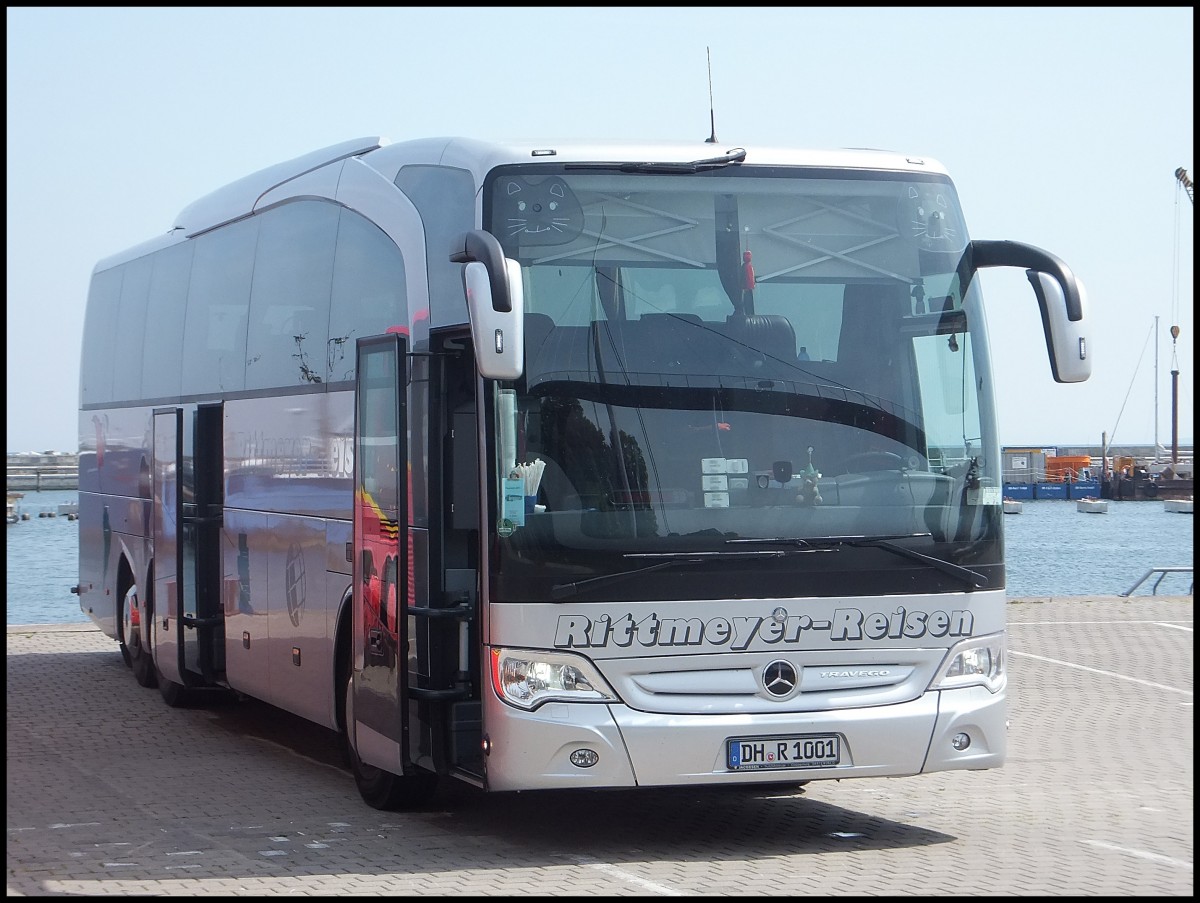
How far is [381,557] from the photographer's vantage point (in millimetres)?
9836

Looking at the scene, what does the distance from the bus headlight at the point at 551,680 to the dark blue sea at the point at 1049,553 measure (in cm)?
2904

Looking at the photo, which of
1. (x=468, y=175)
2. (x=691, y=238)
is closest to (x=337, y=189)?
(x=468, y=175)

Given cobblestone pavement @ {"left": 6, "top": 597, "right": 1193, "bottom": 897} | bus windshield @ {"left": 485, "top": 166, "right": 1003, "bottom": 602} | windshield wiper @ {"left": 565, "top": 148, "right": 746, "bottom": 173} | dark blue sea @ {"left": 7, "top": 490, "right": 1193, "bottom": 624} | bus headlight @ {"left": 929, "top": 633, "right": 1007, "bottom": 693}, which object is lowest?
dark blue sea @ {"left": 7, "top": 490, "right": 1193, "bottom": 624}

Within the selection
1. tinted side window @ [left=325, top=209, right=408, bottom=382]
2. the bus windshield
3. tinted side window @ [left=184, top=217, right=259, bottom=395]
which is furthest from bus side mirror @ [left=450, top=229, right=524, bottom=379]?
tinted side window @ [left=184, top=217, right=259, bottom=395]

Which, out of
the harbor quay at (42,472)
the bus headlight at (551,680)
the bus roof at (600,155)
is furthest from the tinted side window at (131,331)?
the harbor quay at (42,472)

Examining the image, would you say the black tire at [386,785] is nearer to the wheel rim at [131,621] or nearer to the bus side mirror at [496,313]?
the bus side mirror at [496,313]

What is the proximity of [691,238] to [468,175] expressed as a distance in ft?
3.86

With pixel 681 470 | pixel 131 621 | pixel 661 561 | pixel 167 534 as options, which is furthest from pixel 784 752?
pixel 131 621

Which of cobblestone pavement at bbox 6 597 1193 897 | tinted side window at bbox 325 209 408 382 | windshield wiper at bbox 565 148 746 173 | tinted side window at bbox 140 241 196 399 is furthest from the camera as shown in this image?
tinted side window at bbox 140 241 196 399

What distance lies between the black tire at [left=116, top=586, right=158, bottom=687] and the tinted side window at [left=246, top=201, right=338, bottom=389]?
13.9 feet

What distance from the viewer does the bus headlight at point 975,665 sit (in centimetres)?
915

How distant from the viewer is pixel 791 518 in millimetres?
8844

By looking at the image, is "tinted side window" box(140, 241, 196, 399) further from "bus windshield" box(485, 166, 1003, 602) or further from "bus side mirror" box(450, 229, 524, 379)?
"bus side mirror" box(450, 229, 524, 379)

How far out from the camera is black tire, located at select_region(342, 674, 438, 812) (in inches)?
400
